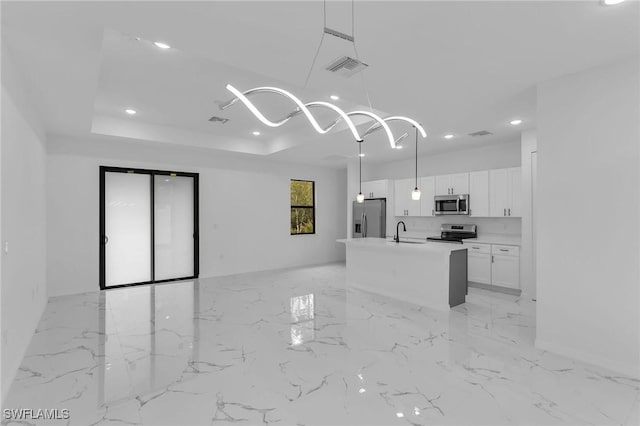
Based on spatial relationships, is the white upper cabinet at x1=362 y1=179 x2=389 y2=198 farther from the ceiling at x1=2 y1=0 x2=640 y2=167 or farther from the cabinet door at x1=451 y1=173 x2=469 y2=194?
the ceiling at x1=2 y1=0 x2=640 y2=167

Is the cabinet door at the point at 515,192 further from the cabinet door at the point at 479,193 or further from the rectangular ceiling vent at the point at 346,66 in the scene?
the rectangular ceiling vent at the point at 346,66

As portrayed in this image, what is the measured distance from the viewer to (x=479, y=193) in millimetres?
6324

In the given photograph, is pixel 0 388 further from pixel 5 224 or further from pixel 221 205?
pixel 221 205

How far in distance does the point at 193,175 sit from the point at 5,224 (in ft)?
14.4

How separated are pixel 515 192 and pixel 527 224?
667 mm

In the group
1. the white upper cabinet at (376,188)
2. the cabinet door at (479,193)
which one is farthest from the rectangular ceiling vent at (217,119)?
the cabinet door at (479,193)

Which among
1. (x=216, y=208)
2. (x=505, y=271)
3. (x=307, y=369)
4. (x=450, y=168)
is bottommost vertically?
(x=307, y=369)

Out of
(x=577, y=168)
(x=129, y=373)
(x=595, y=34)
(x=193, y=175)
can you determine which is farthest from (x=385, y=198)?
(x=129, y=373)

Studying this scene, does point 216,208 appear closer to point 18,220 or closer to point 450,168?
point 18,220

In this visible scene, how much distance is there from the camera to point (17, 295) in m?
3.07

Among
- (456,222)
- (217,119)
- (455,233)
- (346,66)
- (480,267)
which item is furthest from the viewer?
(456,222)

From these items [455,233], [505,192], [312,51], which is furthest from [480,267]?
[312,51]

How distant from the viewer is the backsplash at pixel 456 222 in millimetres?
6258

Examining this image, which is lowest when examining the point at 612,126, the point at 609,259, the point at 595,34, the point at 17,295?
the point at 17,295
